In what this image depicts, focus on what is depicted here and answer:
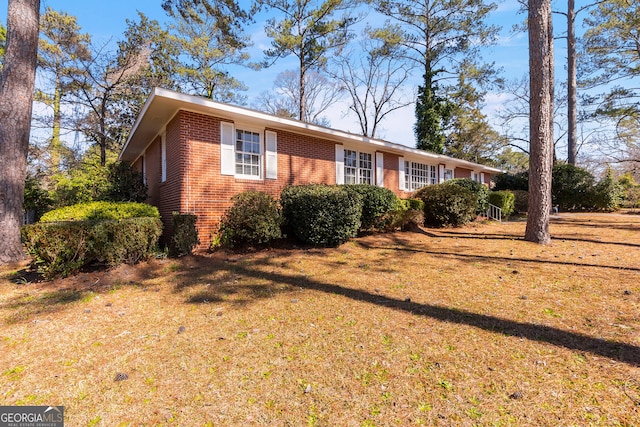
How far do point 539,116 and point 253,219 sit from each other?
280 inches

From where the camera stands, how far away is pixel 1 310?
159 inches

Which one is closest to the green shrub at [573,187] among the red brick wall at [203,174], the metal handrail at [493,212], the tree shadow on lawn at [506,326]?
the metal handrail at [493,212]

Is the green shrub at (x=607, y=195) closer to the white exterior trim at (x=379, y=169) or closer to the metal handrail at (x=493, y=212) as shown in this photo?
the metal handrail at (x=493, y=212)

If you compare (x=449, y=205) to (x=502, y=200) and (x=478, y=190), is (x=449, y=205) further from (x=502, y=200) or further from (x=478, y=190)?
(x=502, y=200)

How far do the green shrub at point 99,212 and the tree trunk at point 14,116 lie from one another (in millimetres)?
804

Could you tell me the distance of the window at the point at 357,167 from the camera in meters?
11.8

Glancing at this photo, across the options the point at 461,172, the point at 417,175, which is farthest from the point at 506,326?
the point at 461,172

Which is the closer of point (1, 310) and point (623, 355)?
point (623, 355)

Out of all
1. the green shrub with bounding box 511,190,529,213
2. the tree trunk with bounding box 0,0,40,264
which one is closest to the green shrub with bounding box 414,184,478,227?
the green shrub with bounding box 511,190,529,213

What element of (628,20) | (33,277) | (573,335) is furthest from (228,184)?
(628,20)

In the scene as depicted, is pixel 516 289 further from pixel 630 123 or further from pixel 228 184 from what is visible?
pixel 630 123

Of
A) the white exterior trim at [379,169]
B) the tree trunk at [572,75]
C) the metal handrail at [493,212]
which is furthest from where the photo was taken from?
the tree trunk at [572,75]

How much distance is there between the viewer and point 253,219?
6.85 metres

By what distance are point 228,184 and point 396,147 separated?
7607mm
